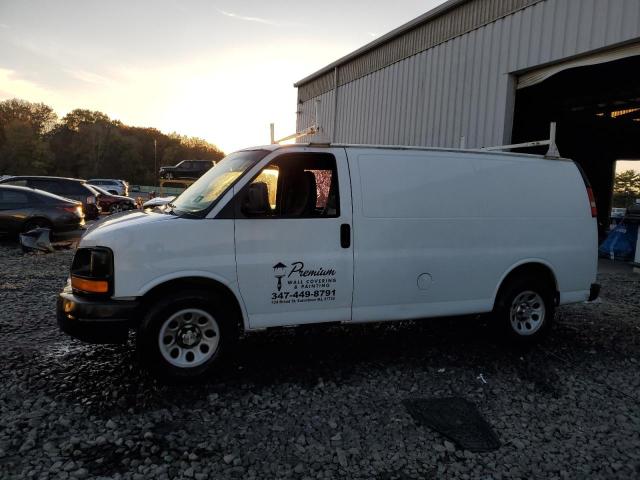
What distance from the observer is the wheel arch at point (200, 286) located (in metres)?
3.63

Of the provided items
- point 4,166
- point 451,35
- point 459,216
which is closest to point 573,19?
point 451,35

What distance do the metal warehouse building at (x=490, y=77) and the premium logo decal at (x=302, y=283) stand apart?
4.05 ft

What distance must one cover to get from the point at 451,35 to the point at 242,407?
10.1 meters

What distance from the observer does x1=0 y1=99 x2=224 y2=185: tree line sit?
67.1 meters

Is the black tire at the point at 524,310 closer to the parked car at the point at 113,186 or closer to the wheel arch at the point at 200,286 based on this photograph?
the wheel arch at the point at 200,286

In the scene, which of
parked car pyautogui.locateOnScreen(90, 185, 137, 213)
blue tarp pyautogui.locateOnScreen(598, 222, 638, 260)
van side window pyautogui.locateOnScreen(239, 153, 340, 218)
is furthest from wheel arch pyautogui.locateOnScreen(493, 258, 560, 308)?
parked car pyautogui.locateOnScreen(90, 185, 137, 213)

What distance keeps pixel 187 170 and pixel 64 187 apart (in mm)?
11580

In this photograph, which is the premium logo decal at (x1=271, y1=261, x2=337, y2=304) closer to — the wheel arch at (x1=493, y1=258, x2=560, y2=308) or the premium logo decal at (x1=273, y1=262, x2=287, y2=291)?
the premium logo decal at (x1=273, y1=262, x2=287, y2=291)

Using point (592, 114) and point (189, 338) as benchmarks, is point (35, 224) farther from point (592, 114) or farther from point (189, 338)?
point (592, 114)

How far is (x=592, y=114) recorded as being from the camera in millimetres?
→ 15227

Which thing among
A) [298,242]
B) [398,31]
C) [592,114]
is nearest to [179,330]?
[298,242]

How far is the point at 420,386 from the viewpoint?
3.98 metres

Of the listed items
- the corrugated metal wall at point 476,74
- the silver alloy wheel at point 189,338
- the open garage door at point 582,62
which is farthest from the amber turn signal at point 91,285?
the open garage door at point 582,62

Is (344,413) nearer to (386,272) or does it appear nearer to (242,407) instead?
(242,407)
